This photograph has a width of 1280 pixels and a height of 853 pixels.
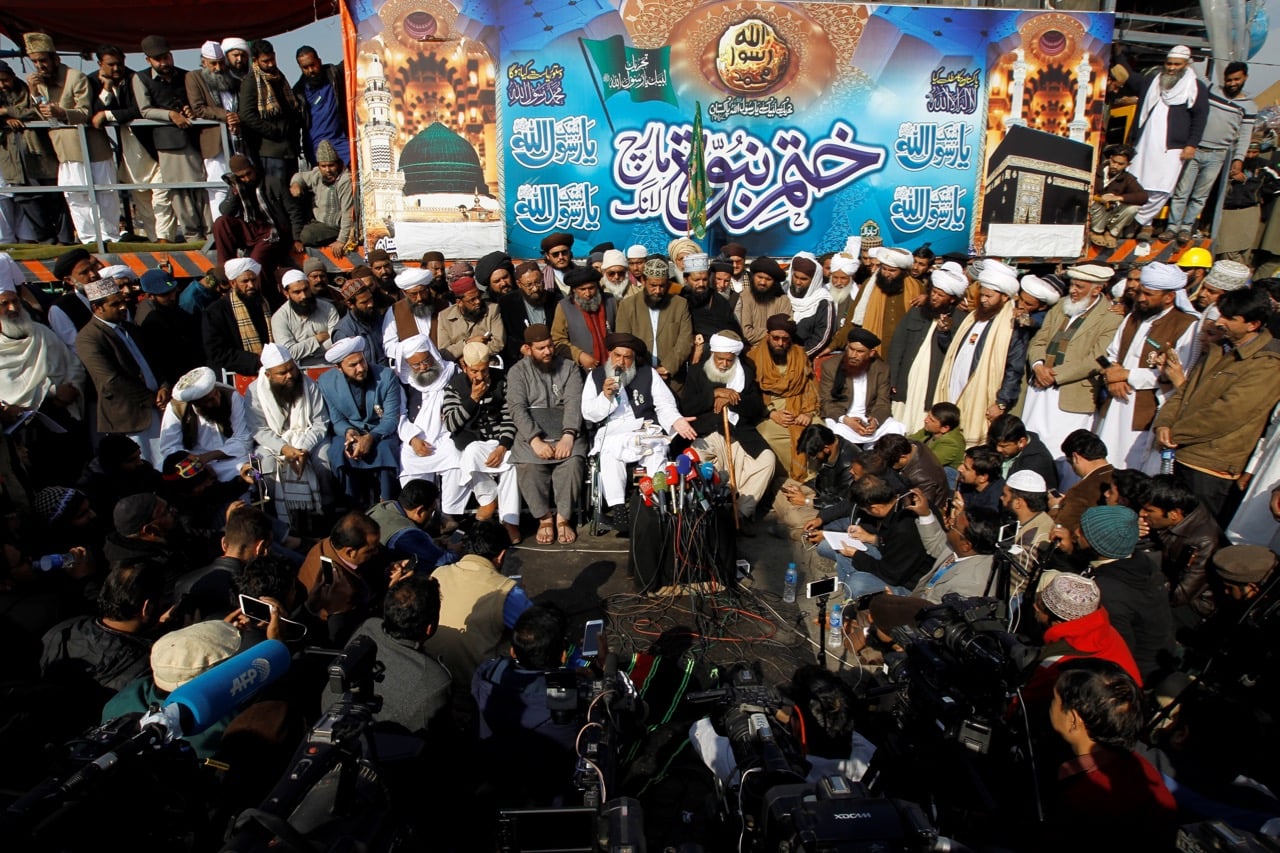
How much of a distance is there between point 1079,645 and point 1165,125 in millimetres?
8747

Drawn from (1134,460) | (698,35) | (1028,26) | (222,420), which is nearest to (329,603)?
(222,420)

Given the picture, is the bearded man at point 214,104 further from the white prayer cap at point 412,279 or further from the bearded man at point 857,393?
the bearded man at point 857,393

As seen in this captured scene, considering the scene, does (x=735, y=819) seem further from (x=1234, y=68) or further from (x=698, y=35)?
(x=1234, y=68)

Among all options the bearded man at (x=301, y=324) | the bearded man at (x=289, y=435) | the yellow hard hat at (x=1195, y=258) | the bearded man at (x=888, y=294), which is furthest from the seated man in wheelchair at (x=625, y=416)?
the yellow hard hat at (x=1195, y=258)

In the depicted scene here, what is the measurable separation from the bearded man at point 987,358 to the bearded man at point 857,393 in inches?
23.9

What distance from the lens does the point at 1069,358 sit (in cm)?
623

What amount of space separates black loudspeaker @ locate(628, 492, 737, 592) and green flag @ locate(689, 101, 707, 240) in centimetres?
450

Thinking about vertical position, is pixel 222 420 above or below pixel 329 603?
above

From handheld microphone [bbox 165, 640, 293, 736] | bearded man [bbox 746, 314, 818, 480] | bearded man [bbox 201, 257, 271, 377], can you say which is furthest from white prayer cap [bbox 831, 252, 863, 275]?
handheld microphone [bbox 165, 640, 293, 736]

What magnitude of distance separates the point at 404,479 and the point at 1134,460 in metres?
5.78

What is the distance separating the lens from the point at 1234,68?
9.50 metres

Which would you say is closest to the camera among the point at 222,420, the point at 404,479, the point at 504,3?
the point at 222,420

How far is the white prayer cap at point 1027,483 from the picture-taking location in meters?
4.48

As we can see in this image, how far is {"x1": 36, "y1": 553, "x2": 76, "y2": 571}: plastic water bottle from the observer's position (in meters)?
3.61
